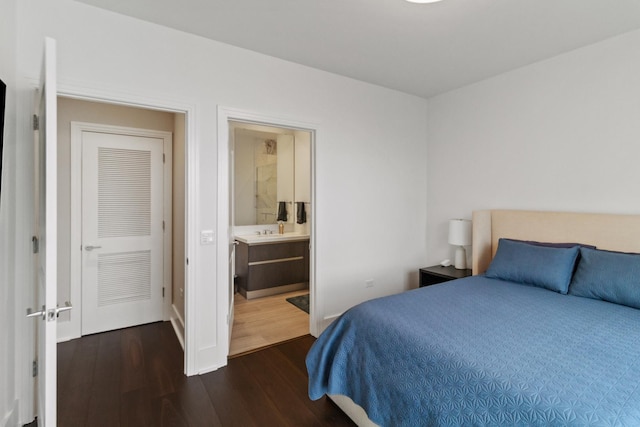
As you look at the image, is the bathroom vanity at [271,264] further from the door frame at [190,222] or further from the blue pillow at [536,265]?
the blue pillow at [536,265]

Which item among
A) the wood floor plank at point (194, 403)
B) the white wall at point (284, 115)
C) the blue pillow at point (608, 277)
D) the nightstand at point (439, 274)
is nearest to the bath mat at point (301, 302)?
the white wall at point (284, 115)

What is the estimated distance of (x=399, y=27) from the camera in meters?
2.29

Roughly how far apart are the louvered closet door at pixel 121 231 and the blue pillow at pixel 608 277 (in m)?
3.86

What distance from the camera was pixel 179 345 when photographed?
2.93 meters

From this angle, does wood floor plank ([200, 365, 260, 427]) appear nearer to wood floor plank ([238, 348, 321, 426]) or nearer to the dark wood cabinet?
wood floor plank ([238, 348, 321, 426])

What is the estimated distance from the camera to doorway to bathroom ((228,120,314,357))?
405 cm

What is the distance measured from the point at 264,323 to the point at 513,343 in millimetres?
2564

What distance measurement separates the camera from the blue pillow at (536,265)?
91.6 inches

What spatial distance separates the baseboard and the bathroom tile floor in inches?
18.8

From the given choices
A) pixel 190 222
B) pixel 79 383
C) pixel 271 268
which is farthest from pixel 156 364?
pixel 271 268

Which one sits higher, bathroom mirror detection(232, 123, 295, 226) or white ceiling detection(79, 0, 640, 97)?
white ceiling detection(79, 0, 640, 97)

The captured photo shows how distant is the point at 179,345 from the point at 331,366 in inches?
70.0

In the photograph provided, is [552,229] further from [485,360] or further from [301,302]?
[301,302]

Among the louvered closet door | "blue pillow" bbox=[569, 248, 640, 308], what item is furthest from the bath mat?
"blue pillow" bbox=[569, 248, 640, 308]
